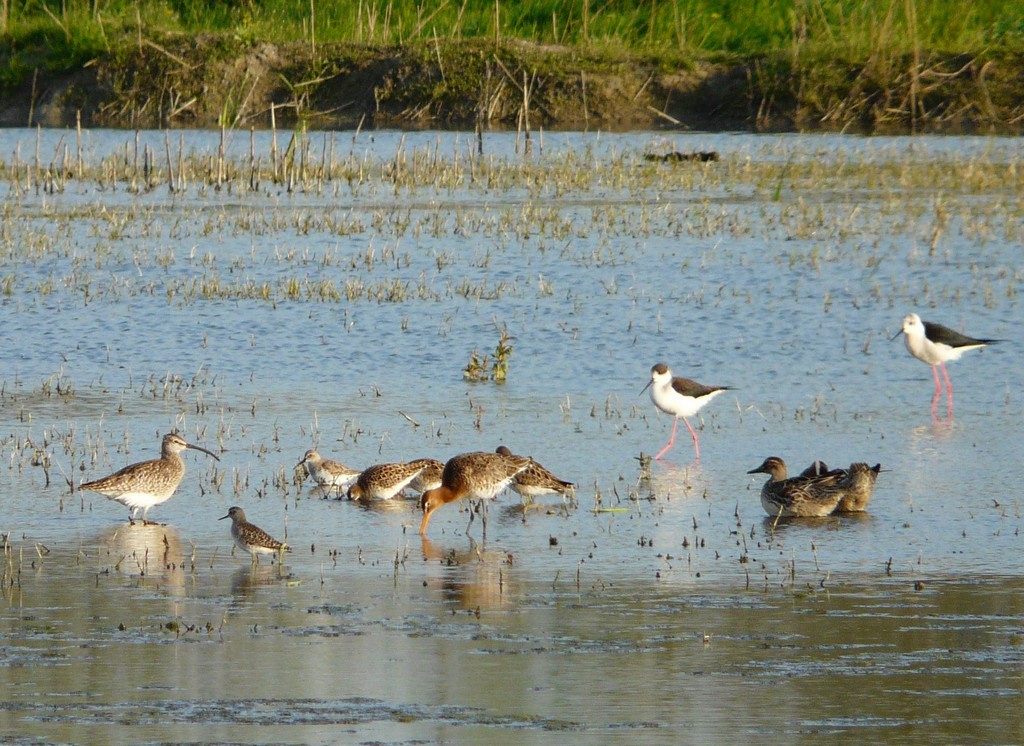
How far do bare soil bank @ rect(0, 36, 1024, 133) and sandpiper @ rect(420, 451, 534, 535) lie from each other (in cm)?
3118

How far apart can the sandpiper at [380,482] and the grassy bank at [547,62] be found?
31.0 meters

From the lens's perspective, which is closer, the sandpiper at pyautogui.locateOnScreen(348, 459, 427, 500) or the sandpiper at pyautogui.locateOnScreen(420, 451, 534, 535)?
the sandpiper at pyautogui.locateOnScreen(420, 451, 534, 535)

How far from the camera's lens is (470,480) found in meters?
10.1

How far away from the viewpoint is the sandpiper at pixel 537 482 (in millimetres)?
10500

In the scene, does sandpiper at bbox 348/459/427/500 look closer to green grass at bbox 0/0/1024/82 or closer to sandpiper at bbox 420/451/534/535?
sandpiper at bbox 420/451/534/535

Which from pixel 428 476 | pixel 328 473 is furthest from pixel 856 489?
pixel 328 473

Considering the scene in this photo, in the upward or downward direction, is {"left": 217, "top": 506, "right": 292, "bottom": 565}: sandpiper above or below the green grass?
below

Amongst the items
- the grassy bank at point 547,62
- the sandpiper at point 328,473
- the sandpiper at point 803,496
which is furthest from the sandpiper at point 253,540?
the grassy bank at point 547,62

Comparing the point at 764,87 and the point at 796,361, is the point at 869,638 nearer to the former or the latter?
the point at 796,361

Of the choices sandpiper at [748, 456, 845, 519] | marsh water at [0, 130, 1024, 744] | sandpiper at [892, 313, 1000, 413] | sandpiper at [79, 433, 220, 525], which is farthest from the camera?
sandpiper at [892, 313, 1000, 413]

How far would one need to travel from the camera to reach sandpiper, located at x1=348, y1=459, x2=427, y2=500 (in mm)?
10539

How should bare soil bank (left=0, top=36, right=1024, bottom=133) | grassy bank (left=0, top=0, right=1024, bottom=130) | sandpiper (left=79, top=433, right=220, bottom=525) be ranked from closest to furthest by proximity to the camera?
sandpiper (left=79, top=433, right=220, bottom=525) → bare soil bank (left=0, top=36, right=1024, bottom=133) → grassy bank (left=0, top=0, right=1024, bottom=130)

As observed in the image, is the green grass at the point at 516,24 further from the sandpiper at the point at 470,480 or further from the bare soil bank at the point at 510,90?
the sandpiper at the point at 470,480

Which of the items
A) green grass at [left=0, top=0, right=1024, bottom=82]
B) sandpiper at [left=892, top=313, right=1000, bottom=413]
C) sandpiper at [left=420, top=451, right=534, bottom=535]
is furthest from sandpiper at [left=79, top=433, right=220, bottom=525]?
green grass at [left=0, top=0, right=1024, bottom=82]
